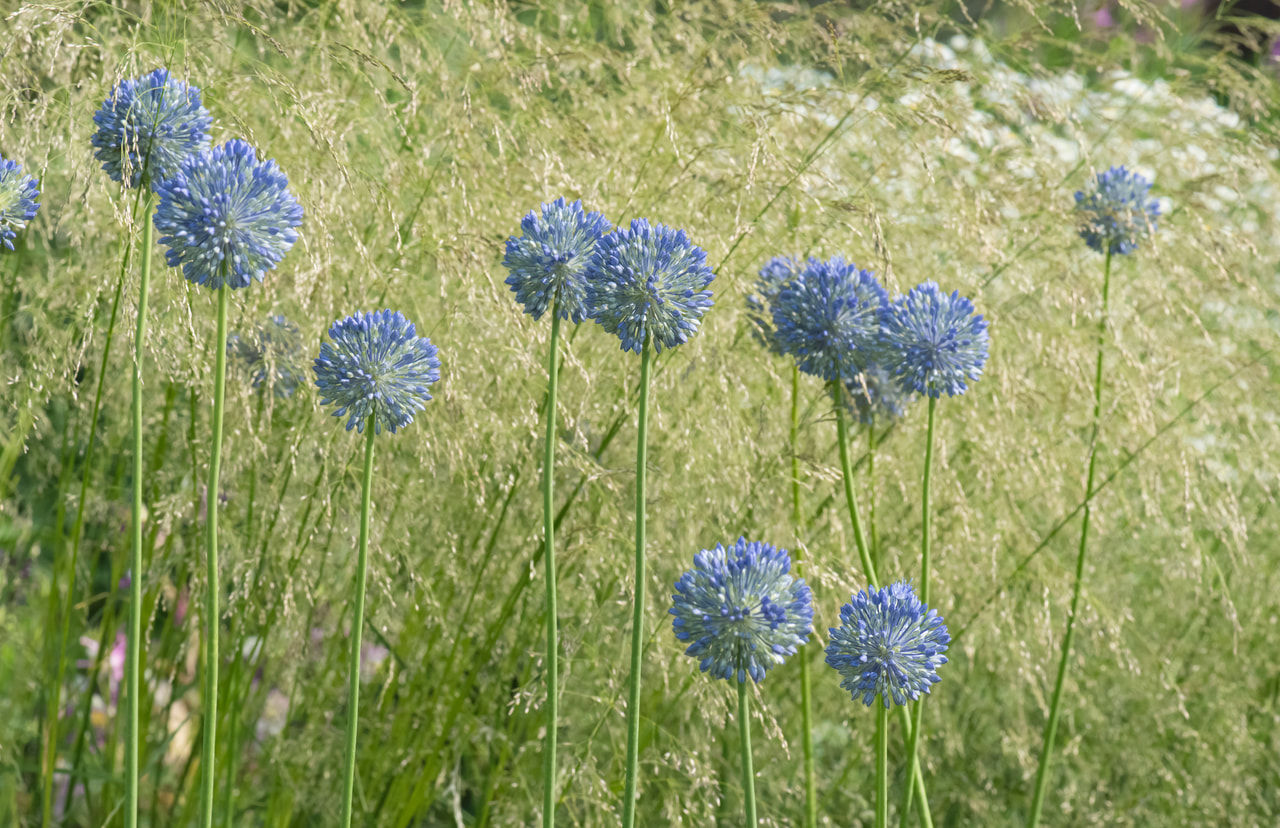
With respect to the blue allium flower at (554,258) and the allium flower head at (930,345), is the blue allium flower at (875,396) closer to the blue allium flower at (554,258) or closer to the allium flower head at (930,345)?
the allium flower head at (930,345)

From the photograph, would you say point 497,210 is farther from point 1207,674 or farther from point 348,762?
point 1207,674

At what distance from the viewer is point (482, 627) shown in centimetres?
196

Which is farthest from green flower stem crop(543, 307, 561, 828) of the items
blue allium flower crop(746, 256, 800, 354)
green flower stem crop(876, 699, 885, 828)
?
blue allium flower crop(746, 256, 800, 354)

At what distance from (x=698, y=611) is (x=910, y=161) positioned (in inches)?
51.4

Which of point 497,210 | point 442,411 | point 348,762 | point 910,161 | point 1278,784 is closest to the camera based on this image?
point 348,762

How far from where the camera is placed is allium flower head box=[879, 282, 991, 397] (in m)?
1.27

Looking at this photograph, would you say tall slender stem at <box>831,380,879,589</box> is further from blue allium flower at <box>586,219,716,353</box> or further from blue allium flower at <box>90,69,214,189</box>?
blue allium flower at <box>90,69,214,189</box>

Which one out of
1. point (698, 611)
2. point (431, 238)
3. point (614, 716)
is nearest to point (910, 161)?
point (431, 238)

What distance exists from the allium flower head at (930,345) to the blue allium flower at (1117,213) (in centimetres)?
57

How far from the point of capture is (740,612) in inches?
39.5

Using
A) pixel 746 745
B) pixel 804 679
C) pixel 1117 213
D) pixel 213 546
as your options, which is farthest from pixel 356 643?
pixel 1117 213

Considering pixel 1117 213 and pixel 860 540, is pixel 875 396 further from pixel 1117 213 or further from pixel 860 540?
pixel 1117 213

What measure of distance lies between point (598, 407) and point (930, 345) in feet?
2.12

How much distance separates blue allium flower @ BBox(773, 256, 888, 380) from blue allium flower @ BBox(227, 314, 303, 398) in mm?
745
